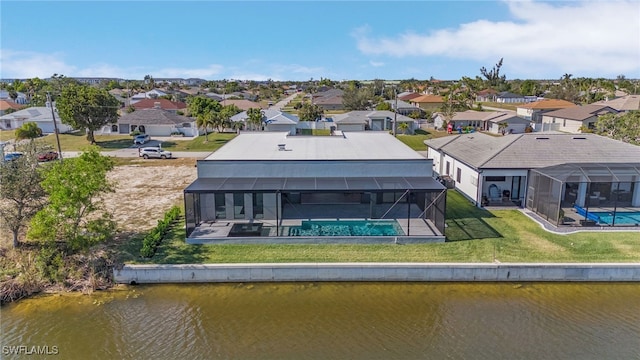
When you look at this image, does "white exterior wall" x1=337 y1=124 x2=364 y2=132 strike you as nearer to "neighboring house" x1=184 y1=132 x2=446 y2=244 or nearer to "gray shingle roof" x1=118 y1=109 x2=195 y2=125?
"gray shingle roof" x1=118 y1=109 x2=195 y2=125

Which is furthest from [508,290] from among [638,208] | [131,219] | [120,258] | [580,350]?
[131,219]

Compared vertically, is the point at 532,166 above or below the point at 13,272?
above

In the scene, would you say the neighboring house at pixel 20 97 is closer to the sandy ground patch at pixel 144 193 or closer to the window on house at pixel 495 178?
the sandy ground patch at pixel 144 193

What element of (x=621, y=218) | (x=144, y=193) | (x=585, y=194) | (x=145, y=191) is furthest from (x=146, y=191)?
(x=621, y=218)

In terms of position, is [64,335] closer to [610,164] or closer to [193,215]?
[193,215]

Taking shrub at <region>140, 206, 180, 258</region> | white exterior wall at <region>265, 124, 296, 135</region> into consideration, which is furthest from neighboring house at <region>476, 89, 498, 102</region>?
shrub at <region>140, 206, 180, 258</region>
